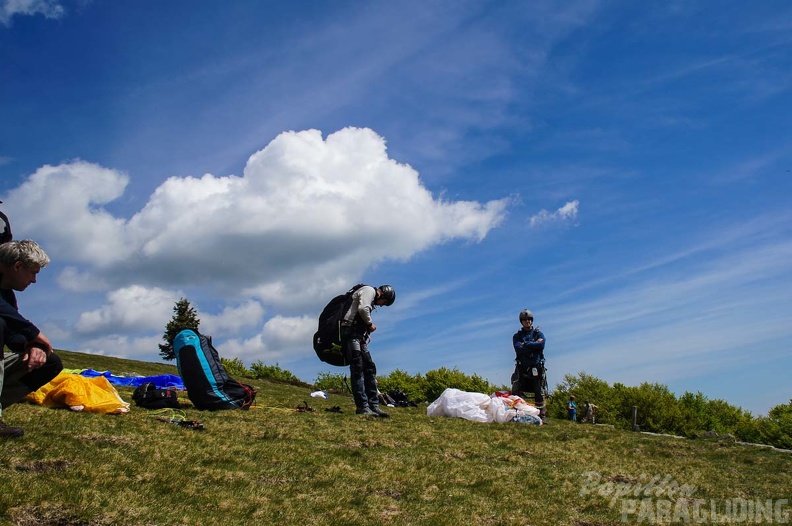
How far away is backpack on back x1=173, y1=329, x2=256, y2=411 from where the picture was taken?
11.2 meters

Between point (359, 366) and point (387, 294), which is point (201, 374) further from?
point (387, 294)

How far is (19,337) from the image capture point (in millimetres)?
5793

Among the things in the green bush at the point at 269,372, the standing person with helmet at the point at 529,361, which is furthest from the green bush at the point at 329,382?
the standing person with helmet at the point at 529,361

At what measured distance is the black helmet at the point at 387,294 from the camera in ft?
42.4

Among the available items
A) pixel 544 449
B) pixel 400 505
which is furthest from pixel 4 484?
pixel 544 449

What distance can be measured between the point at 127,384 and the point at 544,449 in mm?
13617

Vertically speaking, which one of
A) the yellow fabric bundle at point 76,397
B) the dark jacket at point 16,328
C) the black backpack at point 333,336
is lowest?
the yellow fabric bundle at point 76,397

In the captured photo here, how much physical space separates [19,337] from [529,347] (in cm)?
1248

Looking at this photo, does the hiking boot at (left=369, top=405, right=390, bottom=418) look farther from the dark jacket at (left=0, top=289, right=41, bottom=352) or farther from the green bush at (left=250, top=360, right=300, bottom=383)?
the green bush at (left=250, top=360, right=300, bottom=383)

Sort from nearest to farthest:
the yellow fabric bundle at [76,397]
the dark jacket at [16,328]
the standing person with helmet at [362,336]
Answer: the dark jacket at [16,328], the yellow fabric bundle at [76,397], the standing person with helmet at [362,336]

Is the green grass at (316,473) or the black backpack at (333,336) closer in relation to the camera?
the green grass at (316,473)

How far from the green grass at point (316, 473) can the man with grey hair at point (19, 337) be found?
0.60 m

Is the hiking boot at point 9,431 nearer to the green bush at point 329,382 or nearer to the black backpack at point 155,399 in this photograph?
the black backpack at point 155,399

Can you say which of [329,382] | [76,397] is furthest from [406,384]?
[76,397]
